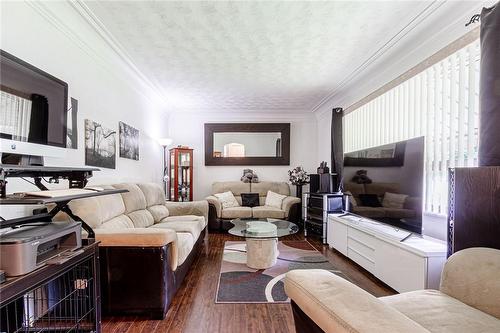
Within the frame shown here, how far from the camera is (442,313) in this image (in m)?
1.08

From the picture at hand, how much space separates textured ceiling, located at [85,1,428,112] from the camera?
216 centimetres

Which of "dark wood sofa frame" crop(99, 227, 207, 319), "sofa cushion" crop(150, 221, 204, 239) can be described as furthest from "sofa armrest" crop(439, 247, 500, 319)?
"sofa cushion" crop(150, 221, 204, 239)

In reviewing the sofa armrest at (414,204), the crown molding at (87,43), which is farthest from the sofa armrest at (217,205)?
the sofa armrest at (414,204)

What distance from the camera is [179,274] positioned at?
234 cm

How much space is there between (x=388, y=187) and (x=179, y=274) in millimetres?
2233

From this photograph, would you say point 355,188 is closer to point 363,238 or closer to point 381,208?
point 381,208

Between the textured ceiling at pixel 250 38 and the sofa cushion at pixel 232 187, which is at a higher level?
the textured ceiling at pixel 250 38

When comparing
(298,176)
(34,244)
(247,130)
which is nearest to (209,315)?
(34,244)

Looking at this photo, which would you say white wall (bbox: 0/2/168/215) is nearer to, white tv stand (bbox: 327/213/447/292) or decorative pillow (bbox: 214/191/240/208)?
decorative pillow (bbox: 214/191/240/208)

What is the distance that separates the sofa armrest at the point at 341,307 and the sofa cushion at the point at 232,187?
450 centimetres

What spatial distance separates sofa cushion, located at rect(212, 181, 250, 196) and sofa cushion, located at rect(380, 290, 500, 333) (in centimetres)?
429

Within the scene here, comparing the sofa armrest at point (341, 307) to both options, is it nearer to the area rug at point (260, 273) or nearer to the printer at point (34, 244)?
the printer at point (34, 244)

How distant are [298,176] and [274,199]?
72cm

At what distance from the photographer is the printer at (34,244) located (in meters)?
0.95
